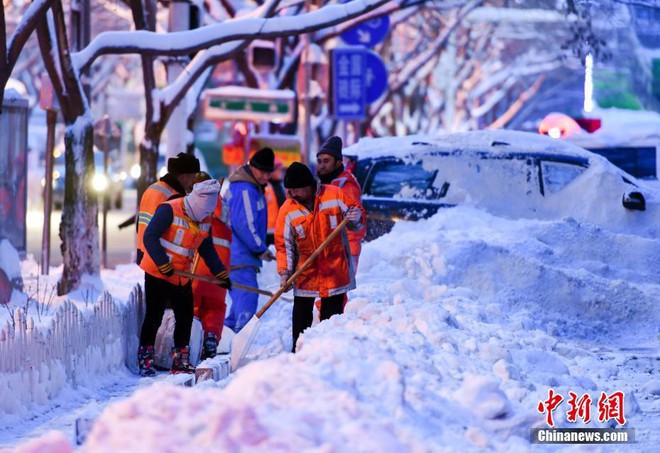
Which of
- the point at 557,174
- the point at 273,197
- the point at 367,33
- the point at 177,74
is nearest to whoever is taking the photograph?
the point at 557,174

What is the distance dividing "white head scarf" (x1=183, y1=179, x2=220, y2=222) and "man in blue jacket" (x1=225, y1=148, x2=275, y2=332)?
4.92 ft

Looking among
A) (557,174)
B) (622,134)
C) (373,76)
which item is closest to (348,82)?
(373,76)

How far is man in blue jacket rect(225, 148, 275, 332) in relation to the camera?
41.6ft

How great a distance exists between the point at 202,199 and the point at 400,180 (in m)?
4.69

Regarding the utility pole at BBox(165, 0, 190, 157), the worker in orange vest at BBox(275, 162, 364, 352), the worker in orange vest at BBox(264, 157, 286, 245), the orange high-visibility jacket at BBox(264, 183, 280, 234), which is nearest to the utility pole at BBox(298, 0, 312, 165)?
the worker in orange vest at BBox(264, 157, 286, 245)

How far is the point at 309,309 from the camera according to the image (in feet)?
35.7

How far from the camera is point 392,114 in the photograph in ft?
169

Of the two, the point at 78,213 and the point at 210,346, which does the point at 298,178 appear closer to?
the point at 210,346

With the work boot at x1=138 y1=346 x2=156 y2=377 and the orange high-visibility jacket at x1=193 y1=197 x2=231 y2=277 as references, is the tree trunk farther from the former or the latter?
the work boot at x1=138 y1=346 x2=156 y2=377

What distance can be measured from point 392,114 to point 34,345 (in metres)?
42.1

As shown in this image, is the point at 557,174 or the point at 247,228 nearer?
the point at 247,228

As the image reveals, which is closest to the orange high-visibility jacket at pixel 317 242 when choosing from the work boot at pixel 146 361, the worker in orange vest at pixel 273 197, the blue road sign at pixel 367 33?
the work boot at pixel 146 361

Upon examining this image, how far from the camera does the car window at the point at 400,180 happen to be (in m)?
15.4

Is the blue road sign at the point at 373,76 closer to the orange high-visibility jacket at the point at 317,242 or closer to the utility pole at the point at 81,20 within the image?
the utility pole at the point at 81,20
